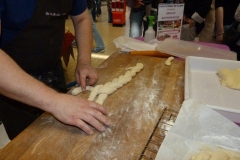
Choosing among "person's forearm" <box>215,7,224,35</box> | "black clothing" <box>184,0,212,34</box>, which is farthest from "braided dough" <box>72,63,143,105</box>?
"person's forearm" <box>215,7,224,35</box>

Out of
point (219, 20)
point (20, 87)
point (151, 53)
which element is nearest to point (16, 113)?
point (20, 87)

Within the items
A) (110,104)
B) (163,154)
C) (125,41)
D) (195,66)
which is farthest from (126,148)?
(125,41)

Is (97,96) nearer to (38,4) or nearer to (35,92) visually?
(35,92)

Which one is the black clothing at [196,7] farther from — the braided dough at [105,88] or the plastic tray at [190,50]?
the braided dough at [105,88]

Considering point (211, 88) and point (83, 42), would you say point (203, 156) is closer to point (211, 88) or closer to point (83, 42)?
point (211, 88)

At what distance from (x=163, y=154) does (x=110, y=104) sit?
1.21 feet

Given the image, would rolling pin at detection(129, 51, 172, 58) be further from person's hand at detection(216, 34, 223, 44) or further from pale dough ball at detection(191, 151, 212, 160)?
person's hand at detection(216, 34, 223, 44)

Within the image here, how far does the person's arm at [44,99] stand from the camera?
69 centimetres

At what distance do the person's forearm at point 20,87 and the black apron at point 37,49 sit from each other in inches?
11.2

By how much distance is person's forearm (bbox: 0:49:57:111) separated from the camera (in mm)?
681

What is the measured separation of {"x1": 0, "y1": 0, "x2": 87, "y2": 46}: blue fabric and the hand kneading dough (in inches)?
36.5

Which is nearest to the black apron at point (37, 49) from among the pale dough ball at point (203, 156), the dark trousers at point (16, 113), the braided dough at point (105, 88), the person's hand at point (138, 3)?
the dark trousers at point (16, 113)

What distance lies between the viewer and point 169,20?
1.56 metres

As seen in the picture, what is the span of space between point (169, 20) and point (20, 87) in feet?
3.90
